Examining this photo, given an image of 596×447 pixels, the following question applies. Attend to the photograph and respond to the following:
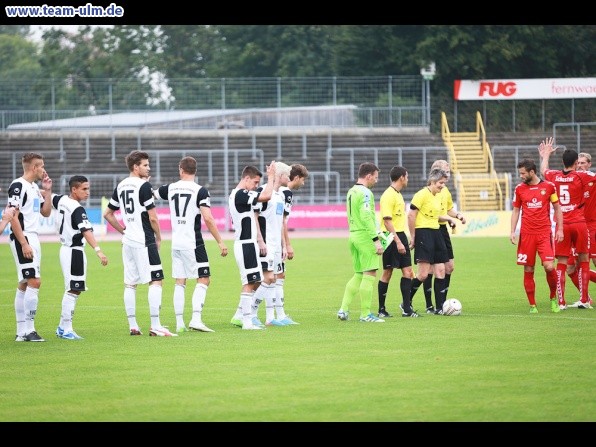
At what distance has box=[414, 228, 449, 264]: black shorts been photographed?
16.0 metres

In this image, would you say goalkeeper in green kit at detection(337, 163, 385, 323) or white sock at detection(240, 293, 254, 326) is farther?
goalkeeper in green kit at detection(337, 163, 385, 323)

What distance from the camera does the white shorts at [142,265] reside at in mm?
13781

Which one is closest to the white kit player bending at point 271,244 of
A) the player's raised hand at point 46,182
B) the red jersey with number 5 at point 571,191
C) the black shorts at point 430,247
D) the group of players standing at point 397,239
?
the group of players standing at point 397,239

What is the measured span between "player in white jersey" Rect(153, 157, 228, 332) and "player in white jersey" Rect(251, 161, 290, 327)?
3.51 ft

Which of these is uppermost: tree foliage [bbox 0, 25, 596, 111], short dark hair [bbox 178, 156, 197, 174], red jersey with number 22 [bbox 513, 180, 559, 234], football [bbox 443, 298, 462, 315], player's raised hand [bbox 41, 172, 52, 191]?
tree foliage [bbox 0, 25, 596, 111]

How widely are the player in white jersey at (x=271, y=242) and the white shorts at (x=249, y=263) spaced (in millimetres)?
587

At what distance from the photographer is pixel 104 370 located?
1088cm

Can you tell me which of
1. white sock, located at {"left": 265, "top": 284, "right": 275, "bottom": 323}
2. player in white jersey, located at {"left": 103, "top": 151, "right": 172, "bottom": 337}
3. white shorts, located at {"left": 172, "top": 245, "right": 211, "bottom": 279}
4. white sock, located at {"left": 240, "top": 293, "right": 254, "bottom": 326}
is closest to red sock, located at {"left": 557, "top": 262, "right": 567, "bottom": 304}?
white sock, located at {"left": 265, "top": 284, "right": 275, "bottom": 323}

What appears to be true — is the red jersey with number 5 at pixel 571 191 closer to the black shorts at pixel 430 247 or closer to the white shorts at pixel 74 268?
the black shorts at pixel 430 247

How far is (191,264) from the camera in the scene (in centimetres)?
1427

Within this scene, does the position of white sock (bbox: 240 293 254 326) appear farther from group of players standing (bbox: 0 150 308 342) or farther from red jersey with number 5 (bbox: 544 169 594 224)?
red jersey with number 5 (bbox: 544 169 594 224)

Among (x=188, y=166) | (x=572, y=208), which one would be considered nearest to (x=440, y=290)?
(x=572, y=208)

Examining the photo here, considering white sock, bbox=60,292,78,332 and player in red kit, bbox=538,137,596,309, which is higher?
player in red kit, bbox=538,137,596,309
